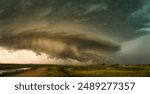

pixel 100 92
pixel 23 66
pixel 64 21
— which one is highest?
pixel 64 21

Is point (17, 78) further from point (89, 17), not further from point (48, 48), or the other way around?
point (89, 17)

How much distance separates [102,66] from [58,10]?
17.5 inches

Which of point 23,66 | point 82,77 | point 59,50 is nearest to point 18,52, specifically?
point 23,66

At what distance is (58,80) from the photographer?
2639mm

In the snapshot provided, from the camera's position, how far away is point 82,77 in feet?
8.67

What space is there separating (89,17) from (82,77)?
14.8 inches

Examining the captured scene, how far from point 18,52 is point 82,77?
1.40 feet

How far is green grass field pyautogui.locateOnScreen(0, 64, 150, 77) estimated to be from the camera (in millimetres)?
2646

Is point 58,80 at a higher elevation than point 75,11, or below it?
below

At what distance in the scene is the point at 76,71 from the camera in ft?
8.77

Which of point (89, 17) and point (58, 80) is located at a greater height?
point (89, 17)

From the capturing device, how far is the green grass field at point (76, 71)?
2.65 m

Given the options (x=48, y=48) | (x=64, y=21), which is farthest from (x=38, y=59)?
(x=64, y=21)

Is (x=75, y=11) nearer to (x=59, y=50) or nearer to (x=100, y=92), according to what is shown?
(x=59, y=50)
